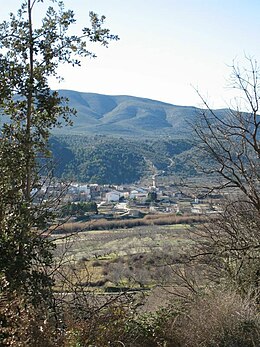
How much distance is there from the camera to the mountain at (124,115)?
282 ft

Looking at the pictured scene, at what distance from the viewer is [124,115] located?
349ft

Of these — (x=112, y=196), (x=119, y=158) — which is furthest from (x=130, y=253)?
(x=119, y=158)

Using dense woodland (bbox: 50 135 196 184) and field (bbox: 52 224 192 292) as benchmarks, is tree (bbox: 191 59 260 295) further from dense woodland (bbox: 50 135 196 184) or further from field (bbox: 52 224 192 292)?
dense woodland (bbox: 50 135 196 184)

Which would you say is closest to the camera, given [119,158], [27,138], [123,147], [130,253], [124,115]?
[27,138]

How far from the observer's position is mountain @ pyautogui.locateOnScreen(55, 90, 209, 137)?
282ft

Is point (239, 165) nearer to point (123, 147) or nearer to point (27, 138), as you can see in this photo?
point (27, 138)

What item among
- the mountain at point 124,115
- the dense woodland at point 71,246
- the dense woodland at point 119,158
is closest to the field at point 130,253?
the dense woodland at point 71,246

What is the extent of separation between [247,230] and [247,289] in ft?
4.51

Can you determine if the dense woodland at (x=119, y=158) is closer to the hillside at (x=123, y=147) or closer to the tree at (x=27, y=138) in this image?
the hillside at (x=123, y=147)

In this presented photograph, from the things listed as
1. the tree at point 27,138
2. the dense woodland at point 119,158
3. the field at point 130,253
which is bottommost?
the field at point 130,253

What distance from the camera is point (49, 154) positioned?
243 inches

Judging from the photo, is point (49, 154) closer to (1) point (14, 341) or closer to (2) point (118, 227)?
(1) point (14, 341)

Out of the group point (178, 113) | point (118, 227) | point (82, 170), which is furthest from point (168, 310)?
point (178, 113)

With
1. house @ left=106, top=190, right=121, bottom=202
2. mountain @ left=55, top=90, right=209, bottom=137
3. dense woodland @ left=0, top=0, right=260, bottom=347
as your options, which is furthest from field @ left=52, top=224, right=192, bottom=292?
mountain @ left=55, top=90, right=209, bottom=137
